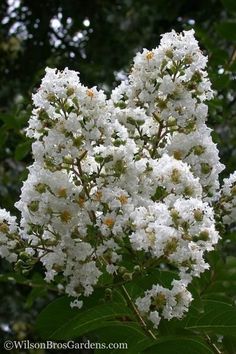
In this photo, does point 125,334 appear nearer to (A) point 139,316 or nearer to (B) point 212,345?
(A) point 139,316

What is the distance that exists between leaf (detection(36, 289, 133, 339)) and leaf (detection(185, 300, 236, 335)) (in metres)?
0.15

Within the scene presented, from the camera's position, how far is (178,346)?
4.59 feet

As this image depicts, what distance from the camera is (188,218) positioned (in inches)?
53.9

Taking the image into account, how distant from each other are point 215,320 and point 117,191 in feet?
1.19

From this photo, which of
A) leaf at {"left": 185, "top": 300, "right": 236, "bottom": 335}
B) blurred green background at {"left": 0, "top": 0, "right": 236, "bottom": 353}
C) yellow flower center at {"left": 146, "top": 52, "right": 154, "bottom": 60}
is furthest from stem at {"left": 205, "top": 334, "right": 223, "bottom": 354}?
blurred green background at {"left": 0, "top": 0, "right": 236, "bottom": 353}

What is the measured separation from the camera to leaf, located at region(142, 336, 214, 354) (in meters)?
1.39

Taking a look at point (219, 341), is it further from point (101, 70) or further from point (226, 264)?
point (101, 70)

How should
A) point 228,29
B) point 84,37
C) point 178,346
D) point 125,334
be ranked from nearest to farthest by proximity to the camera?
point 178,346 → point 125,334 → point 228,29 → point 84,37

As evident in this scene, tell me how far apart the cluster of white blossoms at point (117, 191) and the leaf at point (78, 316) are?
4 cm

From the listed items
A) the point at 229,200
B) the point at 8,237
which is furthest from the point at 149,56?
the point at 8,237

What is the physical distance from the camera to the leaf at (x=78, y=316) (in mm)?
1451

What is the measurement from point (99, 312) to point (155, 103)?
0.55 metres

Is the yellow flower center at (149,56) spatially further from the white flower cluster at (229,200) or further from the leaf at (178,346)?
the leaf at (178,346)

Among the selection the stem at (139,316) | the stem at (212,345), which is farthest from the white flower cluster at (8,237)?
the stem at (212,345)
